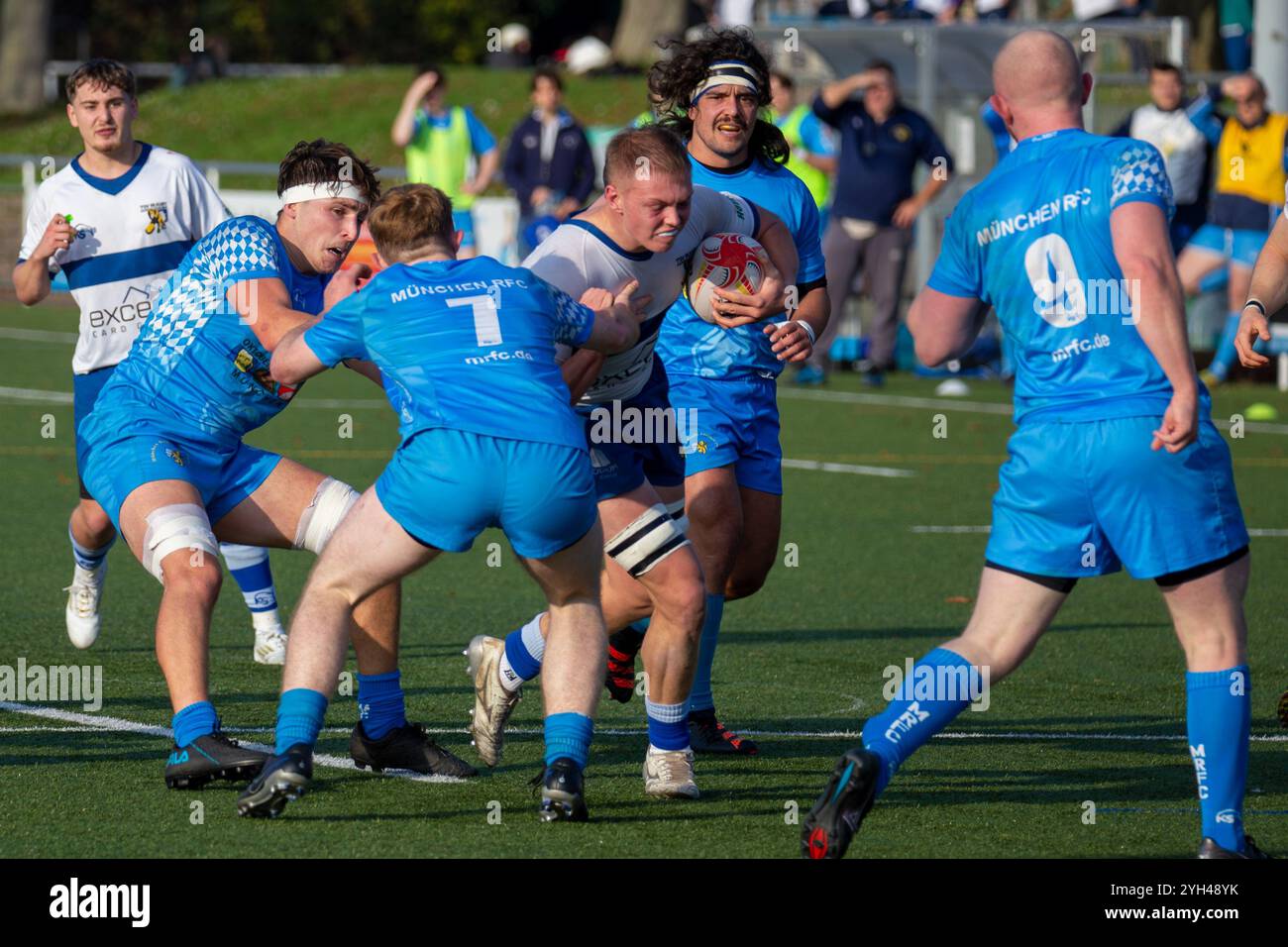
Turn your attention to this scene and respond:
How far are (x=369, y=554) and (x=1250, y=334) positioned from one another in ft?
8.79

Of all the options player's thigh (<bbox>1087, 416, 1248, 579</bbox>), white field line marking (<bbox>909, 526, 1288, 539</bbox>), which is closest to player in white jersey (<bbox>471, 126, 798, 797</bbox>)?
player's thigh (<bbox>1087, 416, 1248, 579</bbox>)

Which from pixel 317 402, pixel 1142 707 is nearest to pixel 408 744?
pixel 1142 707

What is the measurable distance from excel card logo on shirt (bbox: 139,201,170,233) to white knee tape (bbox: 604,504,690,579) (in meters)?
3.14

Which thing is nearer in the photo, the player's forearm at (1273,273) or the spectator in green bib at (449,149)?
the player's forearm at (1273,273)

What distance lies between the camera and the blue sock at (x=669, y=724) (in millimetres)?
6480

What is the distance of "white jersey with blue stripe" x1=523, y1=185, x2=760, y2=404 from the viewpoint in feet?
20.6

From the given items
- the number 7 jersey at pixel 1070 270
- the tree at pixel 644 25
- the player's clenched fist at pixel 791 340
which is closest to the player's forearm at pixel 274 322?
the player's clenched fist at pixel 791 340

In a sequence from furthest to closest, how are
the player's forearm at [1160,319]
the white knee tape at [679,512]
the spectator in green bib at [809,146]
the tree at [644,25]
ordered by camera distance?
the tree at [644,25], the spectator in green bib at [809,146], the white knee tape at [679,512], the player's forearm at [1160,319]

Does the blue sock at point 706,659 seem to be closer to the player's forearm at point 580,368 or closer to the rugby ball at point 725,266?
the rugby ball at point 725,266

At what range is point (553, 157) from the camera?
69.8ft

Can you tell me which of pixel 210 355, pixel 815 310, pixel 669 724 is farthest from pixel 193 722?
pixel 815 310

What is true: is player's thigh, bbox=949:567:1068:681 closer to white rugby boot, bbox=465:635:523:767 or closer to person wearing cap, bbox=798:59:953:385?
white rugby boot, bbox=465:635:523:767

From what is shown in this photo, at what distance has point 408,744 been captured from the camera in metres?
6.72
